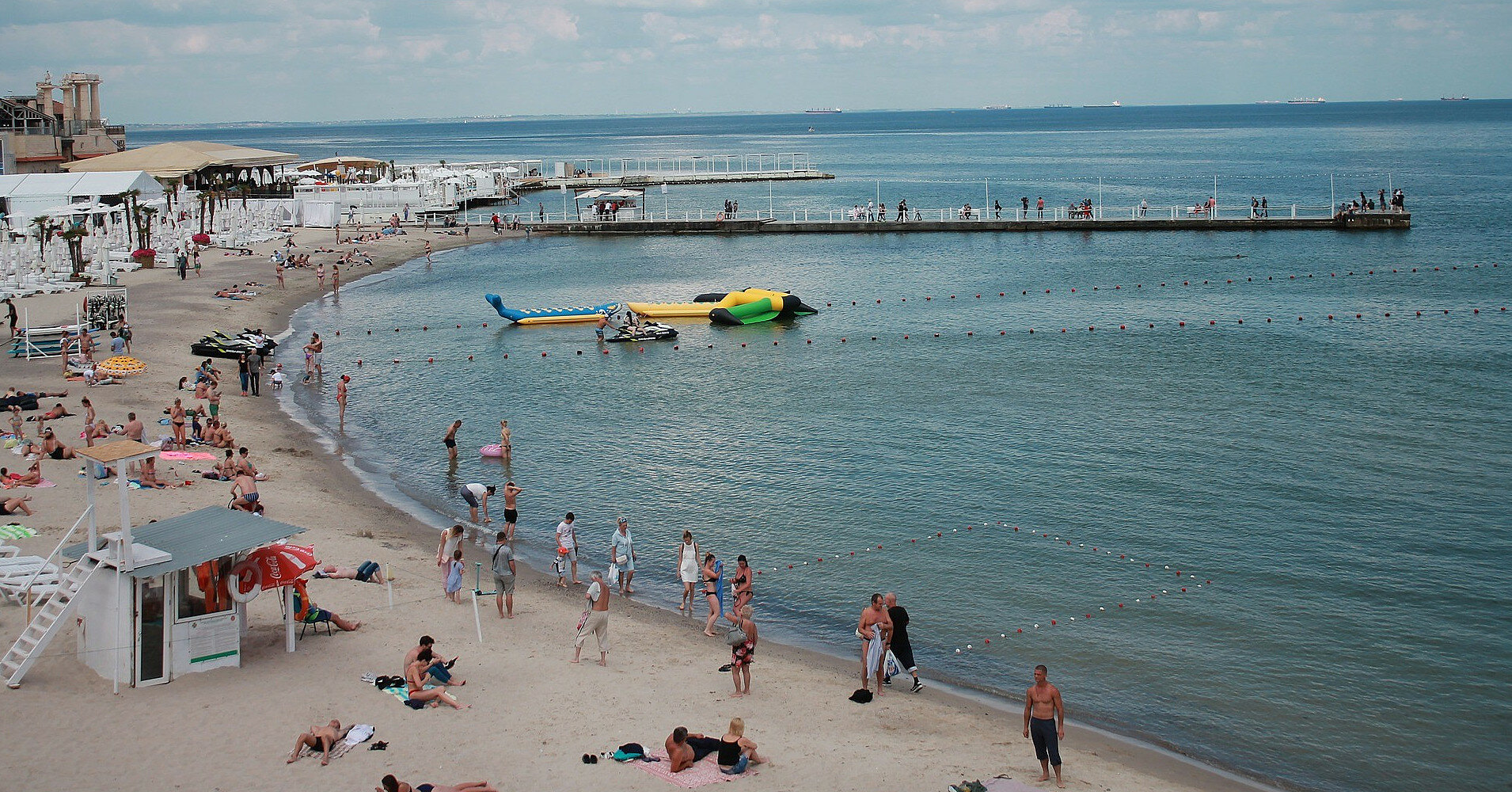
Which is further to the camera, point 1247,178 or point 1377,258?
point 1247,178

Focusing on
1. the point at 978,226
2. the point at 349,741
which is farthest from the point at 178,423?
the point at 978,226

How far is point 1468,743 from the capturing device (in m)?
14.9

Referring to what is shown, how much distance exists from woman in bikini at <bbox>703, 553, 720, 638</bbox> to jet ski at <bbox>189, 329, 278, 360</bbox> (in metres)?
22.1

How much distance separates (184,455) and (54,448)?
127 inches

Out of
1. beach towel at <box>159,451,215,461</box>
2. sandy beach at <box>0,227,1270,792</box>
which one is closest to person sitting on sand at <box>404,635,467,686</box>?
sandy beach at <box>0,227,1270,792</box>

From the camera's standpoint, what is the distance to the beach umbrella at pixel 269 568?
14836mm

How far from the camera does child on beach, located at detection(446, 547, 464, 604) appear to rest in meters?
18.3

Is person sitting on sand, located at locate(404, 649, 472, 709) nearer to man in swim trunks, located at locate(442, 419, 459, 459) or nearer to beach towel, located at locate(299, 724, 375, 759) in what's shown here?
beach towel, located at locate(299, 724, 375, 759)

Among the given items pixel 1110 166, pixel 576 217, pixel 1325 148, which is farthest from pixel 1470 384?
pixel 1325 148

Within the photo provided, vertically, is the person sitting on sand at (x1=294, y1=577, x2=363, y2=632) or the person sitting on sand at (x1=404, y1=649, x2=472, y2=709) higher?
the person sitting on sand at (x1=294, y1=577, x2=363, y2=632)

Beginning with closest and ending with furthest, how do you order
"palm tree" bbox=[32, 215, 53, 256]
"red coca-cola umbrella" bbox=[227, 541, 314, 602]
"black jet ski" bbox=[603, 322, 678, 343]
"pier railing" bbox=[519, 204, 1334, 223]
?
"red coca-cola umbrella" bbox=[227, 541, 314, 602]
"black jet ski" bbox=[603, 322, 678, 343]
"palm tree" bbox=[32, 215, 53, 256]
"pier railing" bbox=[519, 204, 1334, 223]

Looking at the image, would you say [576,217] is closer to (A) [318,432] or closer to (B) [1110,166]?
(A) [318,432]

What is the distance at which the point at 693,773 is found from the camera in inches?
511

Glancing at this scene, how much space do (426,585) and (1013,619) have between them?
30.4ft
